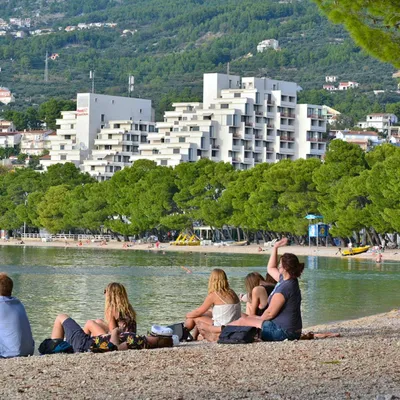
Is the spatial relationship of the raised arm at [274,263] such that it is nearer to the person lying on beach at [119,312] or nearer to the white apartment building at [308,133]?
the person lying on beach at [119,312]

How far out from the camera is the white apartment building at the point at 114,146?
171000mm

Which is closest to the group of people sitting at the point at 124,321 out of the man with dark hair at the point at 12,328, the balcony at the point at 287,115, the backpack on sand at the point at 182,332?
the man with dark hair at the point at 12,328

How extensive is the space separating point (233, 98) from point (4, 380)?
489 ft

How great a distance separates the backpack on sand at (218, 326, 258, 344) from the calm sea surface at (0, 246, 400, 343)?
11710mm

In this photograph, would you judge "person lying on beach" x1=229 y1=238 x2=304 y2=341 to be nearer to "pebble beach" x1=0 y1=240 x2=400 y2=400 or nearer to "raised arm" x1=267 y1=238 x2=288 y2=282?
"pebble beach" x1=0 y1=240 x2=400 y2=400

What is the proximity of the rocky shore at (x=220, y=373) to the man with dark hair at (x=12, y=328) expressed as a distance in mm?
606

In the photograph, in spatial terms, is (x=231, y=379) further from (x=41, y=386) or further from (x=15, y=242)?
(x=15, y=242)

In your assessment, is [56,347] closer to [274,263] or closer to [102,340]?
[102,340]

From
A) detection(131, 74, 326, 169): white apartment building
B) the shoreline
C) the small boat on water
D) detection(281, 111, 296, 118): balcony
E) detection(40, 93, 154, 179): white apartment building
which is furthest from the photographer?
detection(40, 93, 154, 179): white apartment building

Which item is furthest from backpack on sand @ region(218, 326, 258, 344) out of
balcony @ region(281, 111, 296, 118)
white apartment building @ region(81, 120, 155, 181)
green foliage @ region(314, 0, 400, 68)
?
white apartment building @ region(81, 120, 155, 181)

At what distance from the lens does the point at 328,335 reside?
65.5 feet

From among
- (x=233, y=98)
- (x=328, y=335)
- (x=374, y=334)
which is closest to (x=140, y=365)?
(x=328, y=335)

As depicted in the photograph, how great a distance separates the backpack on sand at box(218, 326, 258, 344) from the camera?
17734 mm

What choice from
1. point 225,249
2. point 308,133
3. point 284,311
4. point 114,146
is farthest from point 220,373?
point 114,146
